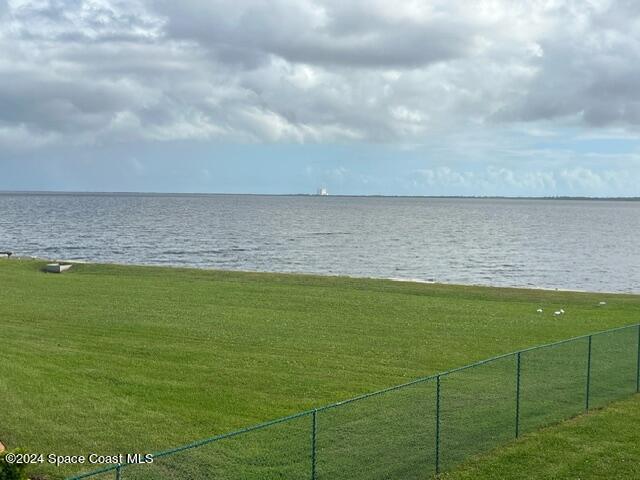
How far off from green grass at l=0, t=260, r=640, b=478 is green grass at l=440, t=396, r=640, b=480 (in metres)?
2.23

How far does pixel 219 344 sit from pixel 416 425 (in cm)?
1052

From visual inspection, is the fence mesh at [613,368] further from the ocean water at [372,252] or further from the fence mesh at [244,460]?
the ocean water at [372,252]

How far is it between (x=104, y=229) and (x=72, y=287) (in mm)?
79198

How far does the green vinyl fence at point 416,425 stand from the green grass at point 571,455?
0.39 m

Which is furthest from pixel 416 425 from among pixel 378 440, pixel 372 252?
pixel 372 252

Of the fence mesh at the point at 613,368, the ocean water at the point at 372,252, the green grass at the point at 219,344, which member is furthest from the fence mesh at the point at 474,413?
the ocean water at the point at 372,252

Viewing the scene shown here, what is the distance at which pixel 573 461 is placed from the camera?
13.5 m

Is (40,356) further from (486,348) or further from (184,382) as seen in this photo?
(486,348)

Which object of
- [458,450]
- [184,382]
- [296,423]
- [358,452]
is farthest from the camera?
[184,382]

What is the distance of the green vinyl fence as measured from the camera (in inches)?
481

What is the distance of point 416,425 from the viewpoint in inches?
549

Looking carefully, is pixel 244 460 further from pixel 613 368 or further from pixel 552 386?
pixel 613 368

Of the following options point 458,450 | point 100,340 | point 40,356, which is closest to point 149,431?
point 458,450

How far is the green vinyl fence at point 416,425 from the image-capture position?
12219mm
